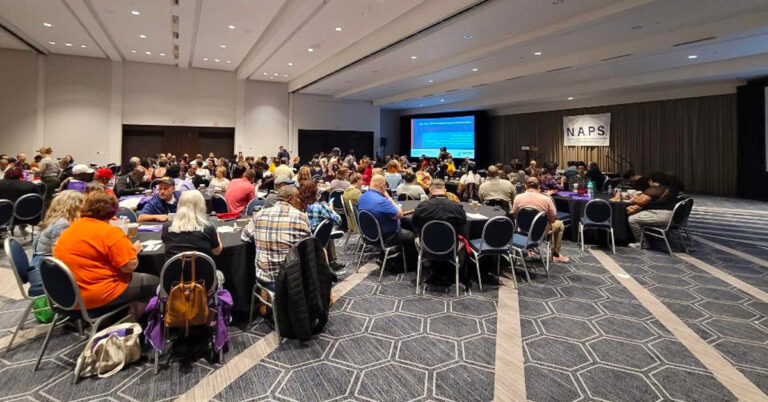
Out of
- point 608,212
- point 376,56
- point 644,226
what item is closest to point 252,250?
point 608,212

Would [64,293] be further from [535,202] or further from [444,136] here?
[444,136]

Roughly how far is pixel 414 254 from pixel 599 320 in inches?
88.4

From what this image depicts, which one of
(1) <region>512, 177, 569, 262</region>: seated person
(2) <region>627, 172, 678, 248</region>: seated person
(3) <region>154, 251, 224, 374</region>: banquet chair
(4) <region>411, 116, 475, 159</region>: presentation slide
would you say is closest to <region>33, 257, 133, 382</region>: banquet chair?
(3) <region>154, 251, 224, 374</region>: banquet chair

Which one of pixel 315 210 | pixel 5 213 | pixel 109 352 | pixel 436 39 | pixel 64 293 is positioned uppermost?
pixel 436 39

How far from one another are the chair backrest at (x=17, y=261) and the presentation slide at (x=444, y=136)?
57.5 feet

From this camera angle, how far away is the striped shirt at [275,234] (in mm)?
3125

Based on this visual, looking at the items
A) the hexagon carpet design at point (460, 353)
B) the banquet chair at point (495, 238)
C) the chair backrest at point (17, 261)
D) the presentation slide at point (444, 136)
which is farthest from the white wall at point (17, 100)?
the presentation slide at point (444, 136)

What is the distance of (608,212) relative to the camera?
597 cm

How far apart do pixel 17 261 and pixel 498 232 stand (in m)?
4.15

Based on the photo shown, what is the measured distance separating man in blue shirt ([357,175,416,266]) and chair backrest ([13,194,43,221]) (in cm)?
503

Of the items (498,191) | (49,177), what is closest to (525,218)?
(498,191)

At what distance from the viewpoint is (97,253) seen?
2625mm

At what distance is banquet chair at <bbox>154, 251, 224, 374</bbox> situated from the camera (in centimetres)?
259

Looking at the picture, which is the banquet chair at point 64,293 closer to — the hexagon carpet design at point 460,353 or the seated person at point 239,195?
the hexagon carpet design at point 460,353
